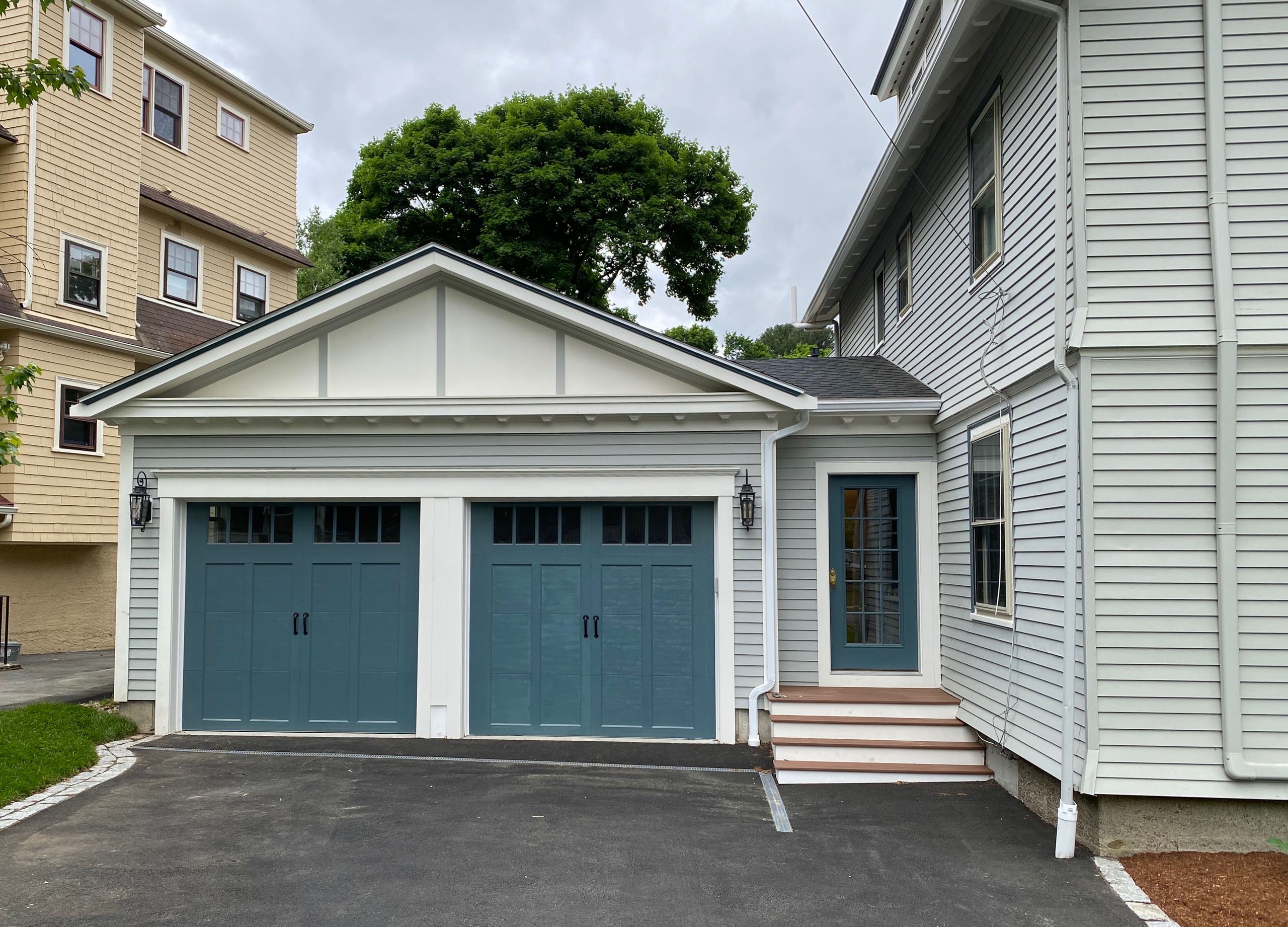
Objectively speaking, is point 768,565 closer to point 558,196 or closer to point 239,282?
point 239,282

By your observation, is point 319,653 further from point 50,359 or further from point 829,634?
point 50,359

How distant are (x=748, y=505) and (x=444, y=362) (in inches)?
122

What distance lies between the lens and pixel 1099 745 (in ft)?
18.3

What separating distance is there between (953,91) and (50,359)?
13.2 m

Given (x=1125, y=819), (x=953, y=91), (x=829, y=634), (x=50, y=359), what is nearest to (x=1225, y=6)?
(x=953, y=91)

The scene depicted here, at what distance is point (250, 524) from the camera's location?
9102 millimetres

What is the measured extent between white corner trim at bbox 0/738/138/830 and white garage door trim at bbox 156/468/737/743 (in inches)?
26.7

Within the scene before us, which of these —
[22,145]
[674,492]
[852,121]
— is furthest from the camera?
[22,145]

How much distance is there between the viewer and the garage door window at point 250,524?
29.7 ft

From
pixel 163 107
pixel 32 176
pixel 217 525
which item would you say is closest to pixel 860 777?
pixel 217 525

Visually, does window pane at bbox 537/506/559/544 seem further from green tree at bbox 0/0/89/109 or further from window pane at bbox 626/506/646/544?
green tree at bbox 0/0/89/109

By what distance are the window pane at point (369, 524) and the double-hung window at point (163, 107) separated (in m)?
11.5

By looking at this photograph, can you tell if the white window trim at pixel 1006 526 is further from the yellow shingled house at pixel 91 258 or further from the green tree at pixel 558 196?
the green tree at pixel 558 196

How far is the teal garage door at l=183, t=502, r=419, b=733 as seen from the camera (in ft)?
28.9
